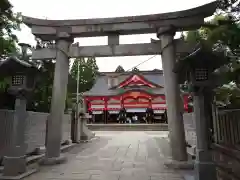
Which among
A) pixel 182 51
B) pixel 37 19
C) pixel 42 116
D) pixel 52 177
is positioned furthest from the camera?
pixel 42 116

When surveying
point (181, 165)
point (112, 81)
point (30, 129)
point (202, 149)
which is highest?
point (112, 81)

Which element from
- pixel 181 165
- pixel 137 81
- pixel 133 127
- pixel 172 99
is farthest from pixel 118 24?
pixel 137 81

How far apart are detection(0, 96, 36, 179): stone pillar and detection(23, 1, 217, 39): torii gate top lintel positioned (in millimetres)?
3016

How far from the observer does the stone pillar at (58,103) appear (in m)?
7.07

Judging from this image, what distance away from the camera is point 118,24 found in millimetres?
7488

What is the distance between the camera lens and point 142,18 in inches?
289

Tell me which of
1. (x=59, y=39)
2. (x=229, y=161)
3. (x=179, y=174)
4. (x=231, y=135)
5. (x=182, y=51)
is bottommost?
(x=179, y=174)

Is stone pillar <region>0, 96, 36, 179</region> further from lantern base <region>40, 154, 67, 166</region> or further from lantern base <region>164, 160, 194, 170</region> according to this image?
lantern base <region>164, 160, 194, 170</region>

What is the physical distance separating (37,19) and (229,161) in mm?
7085

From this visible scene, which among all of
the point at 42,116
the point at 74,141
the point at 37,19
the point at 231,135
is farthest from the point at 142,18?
the point at 74,141

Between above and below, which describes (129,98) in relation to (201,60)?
above

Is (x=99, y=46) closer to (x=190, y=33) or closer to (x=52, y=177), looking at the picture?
(x=190, y=33)

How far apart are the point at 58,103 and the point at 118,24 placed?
10.8ft

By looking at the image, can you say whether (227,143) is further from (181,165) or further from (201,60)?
(201,60)
